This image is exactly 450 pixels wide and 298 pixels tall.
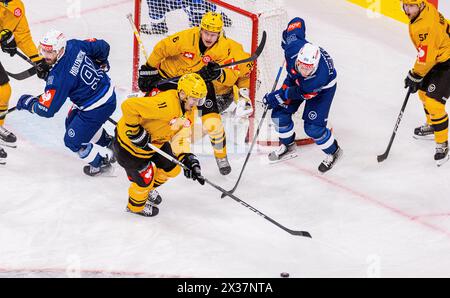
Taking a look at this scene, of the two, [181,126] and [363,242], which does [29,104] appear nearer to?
[181,126]

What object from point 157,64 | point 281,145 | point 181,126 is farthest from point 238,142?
point 181,126

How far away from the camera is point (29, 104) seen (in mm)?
6719

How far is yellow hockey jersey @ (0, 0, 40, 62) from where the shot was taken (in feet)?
23.7

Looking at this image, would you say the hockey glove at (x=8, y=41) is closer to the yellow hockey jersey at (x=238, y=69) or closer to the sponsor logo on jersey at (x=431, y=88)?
the yellow hockey jersey at (x=238, y=69)

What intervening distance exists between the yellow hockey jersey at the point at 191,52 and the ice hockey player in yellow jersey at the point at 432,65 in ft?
3.93

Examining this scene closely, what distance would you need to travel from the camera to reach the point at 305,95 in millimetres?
6984

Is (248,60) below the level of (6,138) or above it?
above

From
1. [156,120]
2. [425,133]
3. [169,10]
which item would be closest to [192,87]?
[156,120]

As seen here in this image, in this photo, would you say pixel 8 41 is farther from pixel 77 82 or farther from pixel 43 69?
Answer: pixel 77 82

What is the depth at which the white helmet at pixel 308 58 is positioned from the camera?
6.76 metres

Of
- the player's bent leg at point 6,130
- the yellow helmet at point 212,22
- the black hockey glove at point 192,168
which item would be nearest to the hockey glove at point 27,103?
the player's bent leg at point 6,130

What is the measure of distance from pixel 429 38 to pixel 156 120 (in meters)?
1.94

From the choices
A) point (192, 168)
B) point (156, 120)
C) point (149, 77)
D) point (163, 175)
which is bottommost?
point (163, 175)

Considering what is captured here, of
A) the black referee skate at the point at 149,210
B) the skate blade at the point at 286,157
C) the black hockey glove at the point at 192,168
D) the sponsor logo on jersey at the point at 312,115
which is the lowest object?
the skate blade at the point at 286,157
